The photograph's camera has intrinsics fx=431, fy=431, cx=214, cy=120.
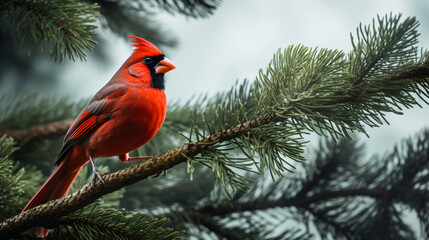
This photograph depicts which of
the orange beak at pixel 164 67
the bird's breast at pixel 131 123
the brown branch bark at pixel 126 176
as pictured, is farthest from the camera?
the orange beak at pixel 164 67

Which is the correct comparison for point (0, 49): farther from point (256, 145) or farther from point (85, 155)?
point (256, 145)

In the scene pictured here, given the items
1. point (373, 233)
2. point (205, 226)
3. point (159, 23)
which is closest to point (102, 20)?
point (159, 23)

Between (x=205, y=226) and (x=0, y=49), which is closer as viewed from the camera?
(x=205, y=226)

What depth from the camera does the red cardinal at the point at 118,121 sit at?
35.3 inches

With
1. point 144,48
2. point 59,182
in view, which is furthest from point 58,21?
point 59,182

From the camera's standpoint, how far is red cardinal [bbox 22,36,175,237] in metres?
0.90

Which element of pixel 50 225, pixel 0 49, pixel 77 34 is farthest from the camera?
pixel 0 49

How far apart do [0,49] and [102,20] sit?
4.21 feet

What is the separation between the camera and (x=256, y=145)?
28.1 inches

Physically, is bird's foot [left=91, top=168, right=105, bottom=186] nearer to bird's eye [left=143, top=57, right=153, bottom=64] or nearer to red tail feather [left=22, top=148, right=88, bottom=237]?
red tail feather [left=22, top=148, right=88, bottom=237]

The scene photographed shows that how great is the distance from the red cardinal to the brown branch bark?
0.18 feet

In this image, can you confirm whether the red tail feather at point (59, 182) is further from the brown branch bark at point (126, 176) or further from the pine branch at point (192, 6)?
the pine branch at point (192, 6)

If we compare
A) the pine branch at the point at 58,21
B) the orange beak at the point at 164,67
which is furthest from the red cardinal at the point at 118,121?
the pine branch at the point at 58,21

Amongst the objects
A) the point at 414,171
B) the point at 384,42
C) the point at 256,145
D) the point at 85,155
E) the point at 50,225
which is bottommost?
the point at 50,225
